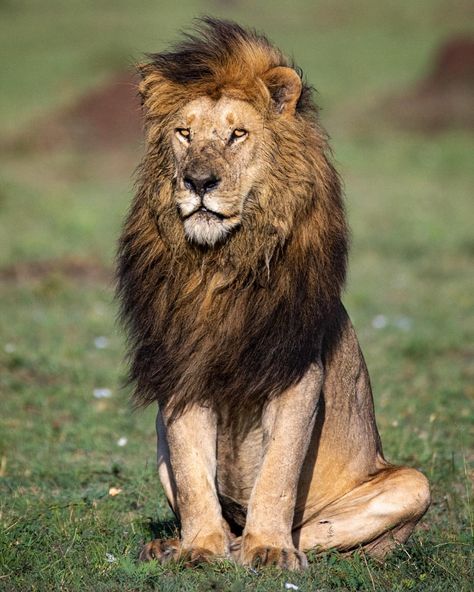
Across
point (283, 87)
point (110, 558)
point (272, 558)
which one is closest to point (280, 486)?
point (272, 558)

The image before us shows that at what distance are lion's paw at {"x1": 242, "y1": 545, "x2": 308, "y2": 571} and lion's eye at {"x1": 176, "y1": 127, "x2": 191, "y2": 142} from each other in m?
1.39

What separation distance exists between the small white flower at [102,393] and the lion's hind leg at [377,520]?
275cm

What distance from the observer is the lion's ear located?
3807 millimetres

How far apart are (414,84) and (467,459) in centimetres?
1894

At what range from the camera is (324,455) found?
4180 millimetres

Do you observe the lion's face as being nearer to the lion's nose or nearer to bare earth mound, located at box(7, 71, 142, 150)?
the lion's nose

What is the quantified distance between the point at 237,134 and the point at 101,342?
4361 millimetres

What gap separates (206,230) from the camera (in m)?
3.69

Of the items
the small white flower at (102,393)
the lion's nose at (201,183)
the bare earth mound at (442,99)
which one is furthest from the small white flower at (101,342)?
the bare earth mound at (442,99)

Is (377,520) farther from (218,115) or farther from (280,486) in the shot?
(218,115)

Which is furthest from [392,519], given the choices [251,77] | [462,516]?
[251,77]

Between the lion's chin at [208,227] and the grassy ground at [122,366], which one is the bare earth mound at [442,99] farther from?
the lion's chin at [208,227]

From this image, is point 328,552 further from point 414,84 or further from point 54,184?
point 414,84

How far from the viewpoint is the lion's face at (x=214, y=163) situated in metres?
3.64
